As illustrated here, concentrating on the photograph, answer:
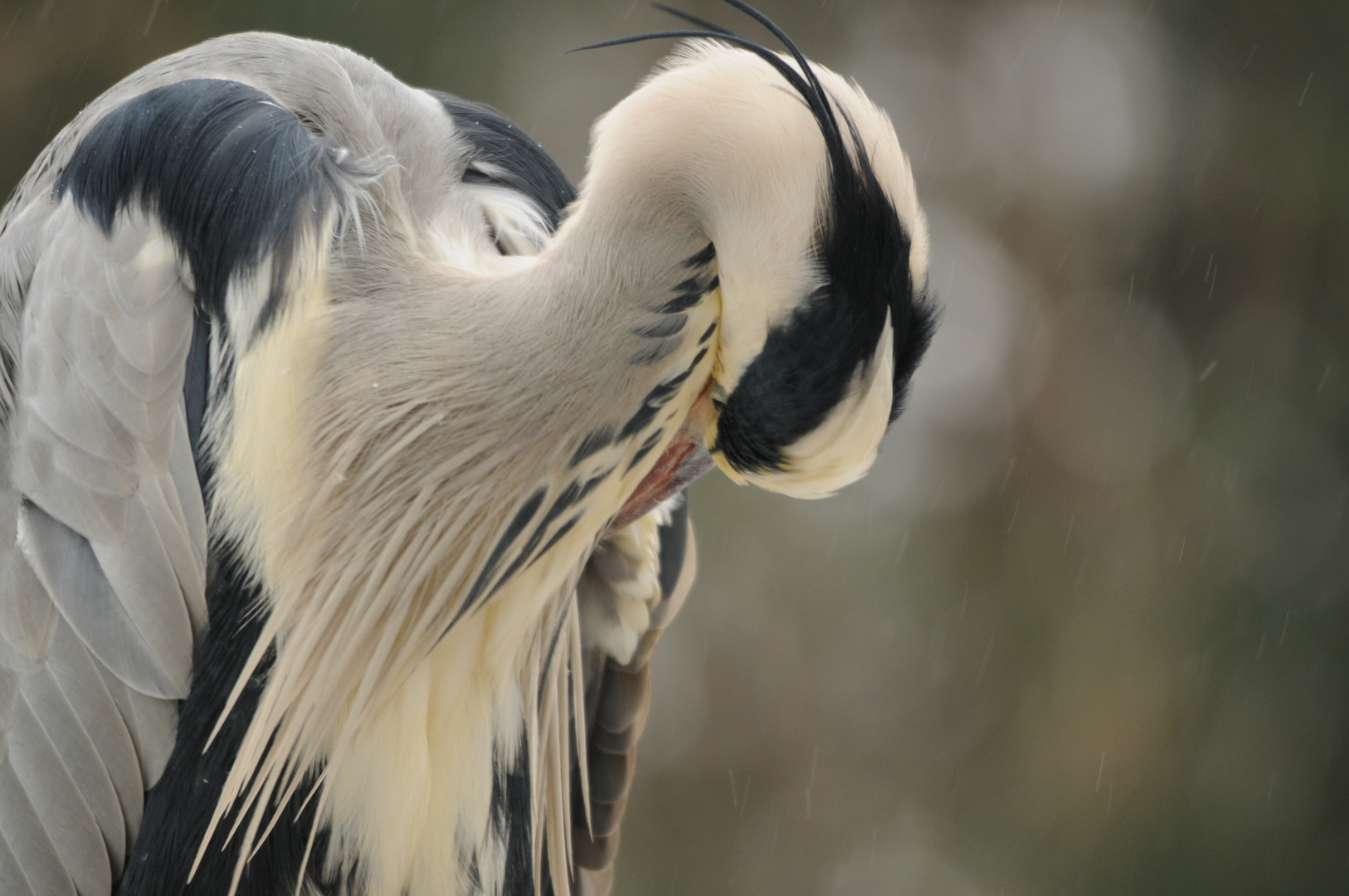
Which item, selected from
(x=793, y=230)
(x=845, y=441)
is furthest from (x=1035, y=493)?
(x=793, y=230)

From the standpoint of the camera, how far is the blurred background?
412 centimetres

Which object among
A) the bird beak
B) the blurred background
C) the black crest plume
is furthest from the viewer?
the blurred background

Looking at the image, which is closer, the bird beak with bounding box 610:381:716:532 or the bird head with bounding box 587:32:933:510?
the bird head with bounding box 587:32:933:510

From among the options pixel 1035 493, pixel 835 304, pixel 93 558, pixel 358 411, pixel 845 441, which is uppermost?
pixel 835 304

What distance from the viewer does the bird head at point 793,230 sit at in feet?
3.61

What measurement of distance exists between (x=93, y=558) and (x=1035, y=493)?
3.80 meters

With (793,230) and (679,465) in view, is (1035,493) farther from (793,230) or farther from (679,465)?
(793,230)

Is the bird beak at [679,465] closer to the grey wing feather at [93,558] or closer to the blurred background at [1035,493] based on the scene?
the grey wing feather at [93,558]

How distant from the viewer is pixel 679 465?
4.44 ft

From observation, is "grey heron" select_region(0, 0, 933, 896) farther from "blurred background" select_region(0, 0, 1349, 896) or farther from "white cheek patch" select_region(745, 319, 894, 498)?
"blurred background" select_region(0, 0, 1349, 896)

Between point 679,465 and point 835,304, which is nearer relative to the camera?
point 835,304

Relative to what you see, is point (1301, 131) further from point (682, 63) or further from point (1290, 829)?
point (682, 63)

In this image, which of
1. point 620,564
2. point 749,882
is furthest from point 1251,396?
point 620,564

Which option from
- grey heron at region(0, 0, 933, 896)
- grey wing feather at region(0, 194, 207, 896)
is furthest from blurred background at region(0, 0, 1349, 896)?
grey wing feather at region(0, 194, 207, 896)
